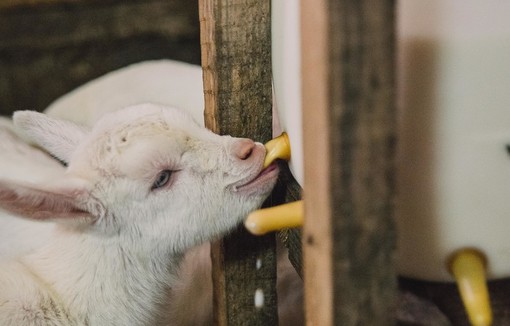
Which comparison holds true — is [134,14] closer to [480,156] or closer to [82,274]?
[82,274]

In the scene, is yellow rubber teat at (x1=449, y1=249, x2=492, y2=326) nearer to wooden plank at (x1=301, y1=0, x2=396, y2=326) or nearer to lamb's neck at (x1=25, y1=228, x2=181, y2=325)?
wooden plank at (x1=301, y1=0, x2=396, y2=326)

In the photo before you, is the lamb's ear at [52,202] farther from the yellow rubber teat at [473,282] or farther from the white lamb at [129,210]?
the yellow rubber teat at [473,282]

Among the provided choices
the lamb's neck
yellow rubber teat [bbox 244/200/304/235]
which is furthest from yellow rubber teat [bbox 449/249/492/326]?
the lamb's neck

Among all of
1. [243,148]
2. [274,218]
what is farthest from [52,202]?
[274,218]

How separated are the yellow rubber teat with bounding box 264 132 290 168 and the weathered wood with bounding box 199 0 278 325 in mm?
141

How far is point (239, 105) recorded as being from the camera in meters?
2.02

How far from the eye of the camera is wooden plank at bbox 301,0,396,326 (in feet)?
3.45

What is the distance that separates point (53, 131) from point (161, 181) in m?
0.56

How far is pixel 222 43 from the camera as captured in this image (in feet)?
6.36

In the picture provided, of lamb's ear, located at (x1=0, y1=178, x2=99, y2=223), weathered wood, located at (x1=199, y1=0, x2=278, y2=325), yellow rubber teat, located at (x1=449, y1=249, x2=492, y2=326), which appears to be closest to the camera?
yellow rubber teat, located at (x1=449, y1=249, x2=492, y2=326)

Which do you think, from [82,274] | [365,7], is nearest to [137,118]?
[82,274]

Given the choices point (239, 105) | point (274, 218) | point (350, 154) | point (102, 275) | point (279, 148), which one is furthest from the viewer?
point (102, 275)

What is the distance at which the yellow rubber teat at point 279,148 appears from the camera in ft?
6.15

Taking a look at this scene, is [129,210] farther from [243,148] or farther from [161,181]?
[243,148]
